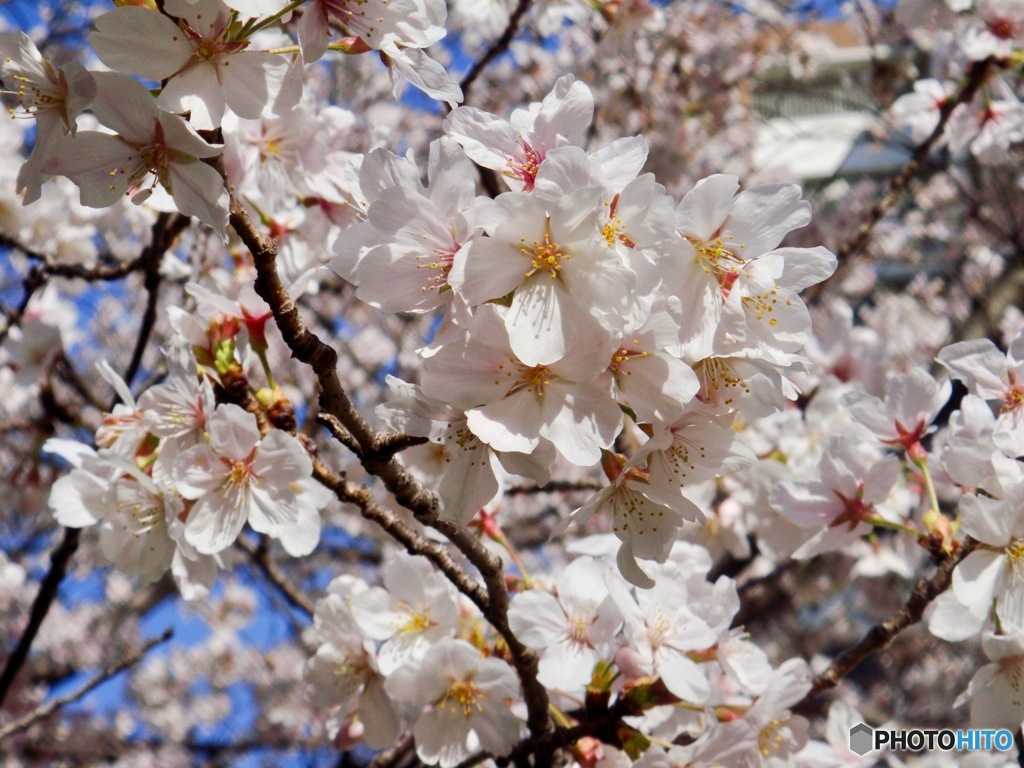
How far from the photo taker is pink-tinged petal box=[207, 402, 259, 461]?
1431 millimetres

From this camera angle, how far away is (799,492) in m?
1.93

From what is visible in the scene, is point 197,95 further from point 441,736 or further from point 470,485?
point 441,736

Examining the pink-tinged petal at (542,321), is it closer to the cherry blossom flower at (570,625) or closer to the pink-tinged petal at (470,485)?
the pink-tinged petal at (470,485)

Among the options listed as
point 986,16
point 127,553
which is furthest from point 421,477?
point 986,16

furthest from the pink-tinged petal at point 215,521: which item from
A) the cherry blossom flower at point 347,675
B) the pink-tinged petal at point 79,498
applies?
the cherry blossom flower at point 347,675

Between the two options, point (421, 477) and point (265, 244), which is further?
point (421, 477)

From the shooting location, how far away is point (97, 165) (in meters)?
1.18

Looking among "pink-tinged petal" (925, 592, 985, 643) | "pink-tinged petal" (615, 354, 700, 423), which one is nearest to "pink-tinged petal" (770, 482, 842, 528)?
"pink-tinged petal" (925, 592, 985, 643)

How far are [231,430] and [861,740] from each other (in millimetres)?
1604

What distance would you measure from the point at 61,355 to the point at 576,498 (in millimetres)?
2375

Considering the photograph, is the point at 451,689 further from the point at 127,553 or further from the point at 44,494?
the point at 44,494

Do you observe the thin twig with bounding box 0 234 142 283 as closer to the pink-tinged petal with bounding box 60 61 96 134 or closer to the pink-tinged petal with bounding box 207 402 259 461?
the pink-tinged petal with bounding box 207 402 259 461

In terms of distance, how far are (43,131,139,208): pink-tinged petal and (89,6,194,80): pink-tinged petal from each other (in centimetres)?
11

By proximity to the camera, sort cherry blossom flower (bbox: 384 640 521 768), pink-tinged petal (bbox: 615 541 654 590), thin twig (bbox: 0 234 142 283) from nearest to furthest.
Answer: pink-tinged petal (bbox: 615 541 654 590) < cherry blossom flower (bbox: 384 640 521 768) < thin twig (bbox: 0 234 142 283)
